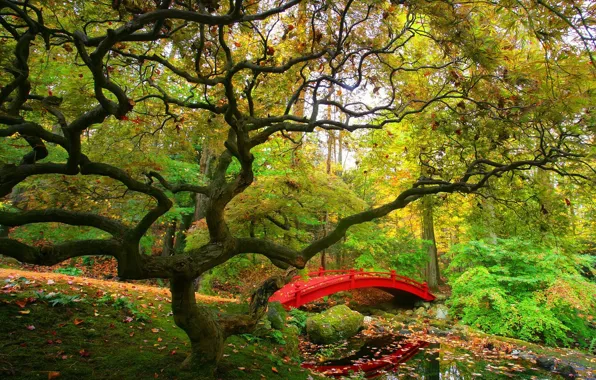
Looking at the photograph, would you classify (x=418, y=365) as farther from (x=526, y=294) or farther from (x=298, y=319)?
(x=526, y=294)

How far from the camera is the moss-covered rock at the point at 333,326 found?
8984 mm

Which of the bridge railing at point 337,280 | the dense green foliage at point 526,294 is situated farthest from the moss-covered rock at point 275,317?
the dense green foliage at point 526,294

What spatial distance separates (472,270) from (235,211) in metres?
7.72

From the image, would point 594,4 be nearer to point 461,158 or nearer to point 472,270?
point 461,158

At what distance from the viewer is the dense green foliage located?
8.81 metres

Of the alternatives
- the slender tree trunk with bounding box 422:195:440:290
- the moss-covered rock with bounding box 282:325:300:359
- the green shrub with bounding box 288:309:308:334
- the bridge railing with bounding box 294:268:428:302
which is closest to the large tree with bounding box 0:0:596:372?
the moss-covered rock with bounding box 282:325:300:359

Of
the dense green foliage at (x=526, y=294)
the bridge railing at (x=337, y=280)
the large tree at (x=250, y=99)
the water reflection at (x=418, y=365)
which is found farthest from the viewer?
the bridge railing at (x=337, y=280)

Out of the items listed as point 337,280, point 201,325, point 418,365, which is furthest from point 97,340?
point 337,280

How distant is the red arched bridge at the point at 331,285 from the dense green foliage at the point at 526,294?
296 cm

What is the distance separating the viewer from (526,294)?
9.60 m

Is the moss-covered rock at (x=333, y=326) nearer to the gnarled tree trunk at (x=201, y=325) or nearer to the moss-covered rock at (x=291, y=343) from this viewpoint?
the moss-covered rock at (x=291, y=343)

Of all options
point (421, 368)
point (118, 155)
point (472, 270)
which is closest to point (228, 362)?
point (118, 155)

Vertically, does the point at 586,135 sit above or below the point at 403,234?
above

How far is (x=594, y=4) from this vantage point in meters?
2.22
